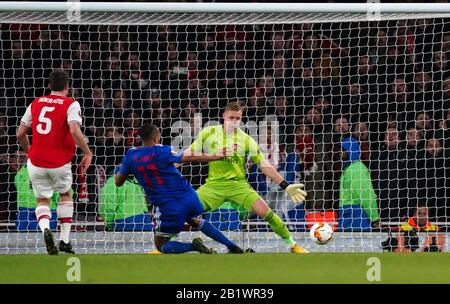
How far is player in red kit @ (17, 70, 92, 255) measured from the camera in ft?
28.4

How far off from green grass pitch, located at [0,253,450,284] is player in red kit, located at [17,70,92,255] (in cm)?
51

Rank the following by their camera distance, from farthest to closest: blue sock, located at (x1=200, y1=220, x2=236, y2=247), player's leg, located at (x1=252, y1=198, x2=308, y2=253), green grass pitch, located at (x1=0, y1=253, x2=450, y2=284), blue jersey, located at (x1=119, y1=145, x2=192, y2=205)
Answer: player's leg, located at (x1=252, y1=198, x2=308, y2=253) → blue sock, located at (x1=200, y1=220, x2=236, y2=247) → blue jersey, located at (x1=119, y1=145, x2=192, y2=205) → green grass pitch, located at (x1=0, y1=253, x2=450, y2=284)

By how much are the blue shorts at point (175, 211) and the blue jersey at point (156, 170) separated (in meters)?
0.04

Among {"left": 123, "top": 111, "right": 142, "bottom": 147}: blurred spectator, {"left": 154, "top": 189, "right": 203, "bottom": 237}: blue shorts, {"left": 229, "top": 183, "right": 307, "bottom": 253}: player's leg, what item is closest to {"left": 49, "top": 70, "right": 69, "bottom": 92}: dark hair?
{"left": 154, "top": 189, "right": 203, "bottom": 237}: blue shorts

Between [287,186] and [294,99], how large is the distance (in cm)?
230

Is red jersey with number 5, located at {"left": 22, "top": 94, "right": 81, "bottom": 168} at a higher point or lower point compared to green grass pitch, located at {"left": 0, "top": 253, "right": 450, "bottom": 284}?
higher

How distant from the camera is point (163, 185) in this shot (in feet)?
29.3

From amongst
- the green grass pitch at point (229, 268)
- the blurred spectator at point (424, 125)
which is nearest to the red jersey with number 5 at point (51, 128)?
the green grass pitch at point (229, 268)

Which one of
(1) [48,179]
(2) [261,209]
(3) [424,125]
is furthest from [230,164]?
(3) [424,125]

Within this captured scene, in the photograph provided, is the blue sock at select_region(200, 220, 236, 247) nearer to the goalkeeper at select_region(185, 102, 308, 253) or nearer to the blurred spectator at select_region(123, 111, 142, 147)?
the goalkeeper at select_region(185, 102, 308, 253)

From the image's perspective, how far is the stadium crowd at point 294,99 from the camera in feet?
36.1

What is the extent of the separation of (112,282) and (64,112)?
1.58 metres

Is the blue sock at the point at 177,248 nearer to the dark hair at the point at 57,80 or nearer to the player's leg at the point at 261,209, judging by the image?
the player's leg at the point at 261,209

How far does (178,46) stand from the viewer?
41.4ft
